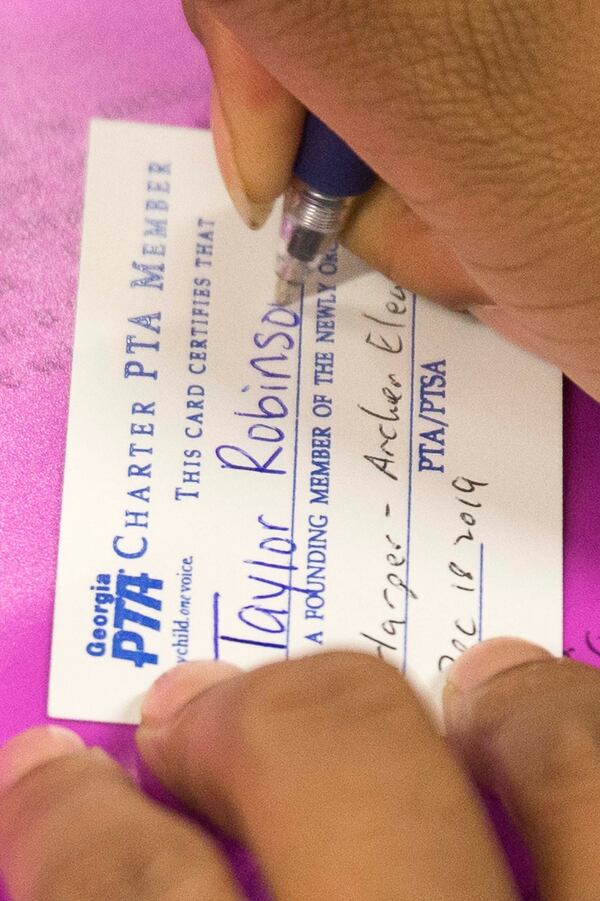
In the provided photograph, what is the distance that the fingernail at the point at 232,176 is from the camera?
441mm

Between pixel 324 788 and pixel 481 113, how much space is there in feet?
0.83

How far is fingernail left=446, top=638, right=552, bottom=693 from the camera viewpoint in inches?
18.1

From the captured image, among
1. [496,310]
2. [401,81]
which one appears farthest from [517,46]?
[496,310]

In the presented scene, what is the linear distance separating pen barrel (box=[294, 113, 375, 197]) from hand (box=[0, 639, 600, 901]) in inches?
8.5

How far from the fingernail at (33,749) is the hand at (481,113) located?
285 mm

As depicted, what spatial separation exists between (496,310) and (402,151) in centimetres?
17

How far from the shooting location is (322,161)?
43 cm

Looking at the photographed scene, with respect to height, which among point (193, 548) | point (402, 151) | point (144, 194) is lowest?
point (193, 548)

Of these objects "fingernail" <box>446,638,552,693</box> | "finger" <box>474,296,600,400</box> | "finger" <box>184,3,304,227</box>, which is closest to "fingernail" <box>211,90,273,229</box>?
"finger" <box>184,3,304,227</box>

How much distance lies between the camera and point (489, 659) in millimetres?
463

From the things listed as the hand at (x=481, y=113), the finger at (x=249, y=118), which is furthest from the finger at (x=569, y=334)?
the finger at (x=249, y=118)

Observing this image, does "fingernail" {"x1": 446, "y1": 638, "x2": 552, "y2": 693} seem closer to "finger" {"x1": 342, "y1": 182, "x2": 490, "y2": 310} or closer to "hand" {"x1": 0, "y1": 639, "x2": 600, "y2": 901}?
"hand" {"x1": 0, "y1": 639, "x2": 600, "y2": 901}

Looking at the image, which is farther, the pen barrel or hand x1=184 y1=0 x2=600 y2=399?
the pen barrel

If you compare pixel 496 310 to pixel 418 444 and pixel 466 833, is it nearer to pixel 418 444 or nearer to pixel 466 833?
pixel 418 444
